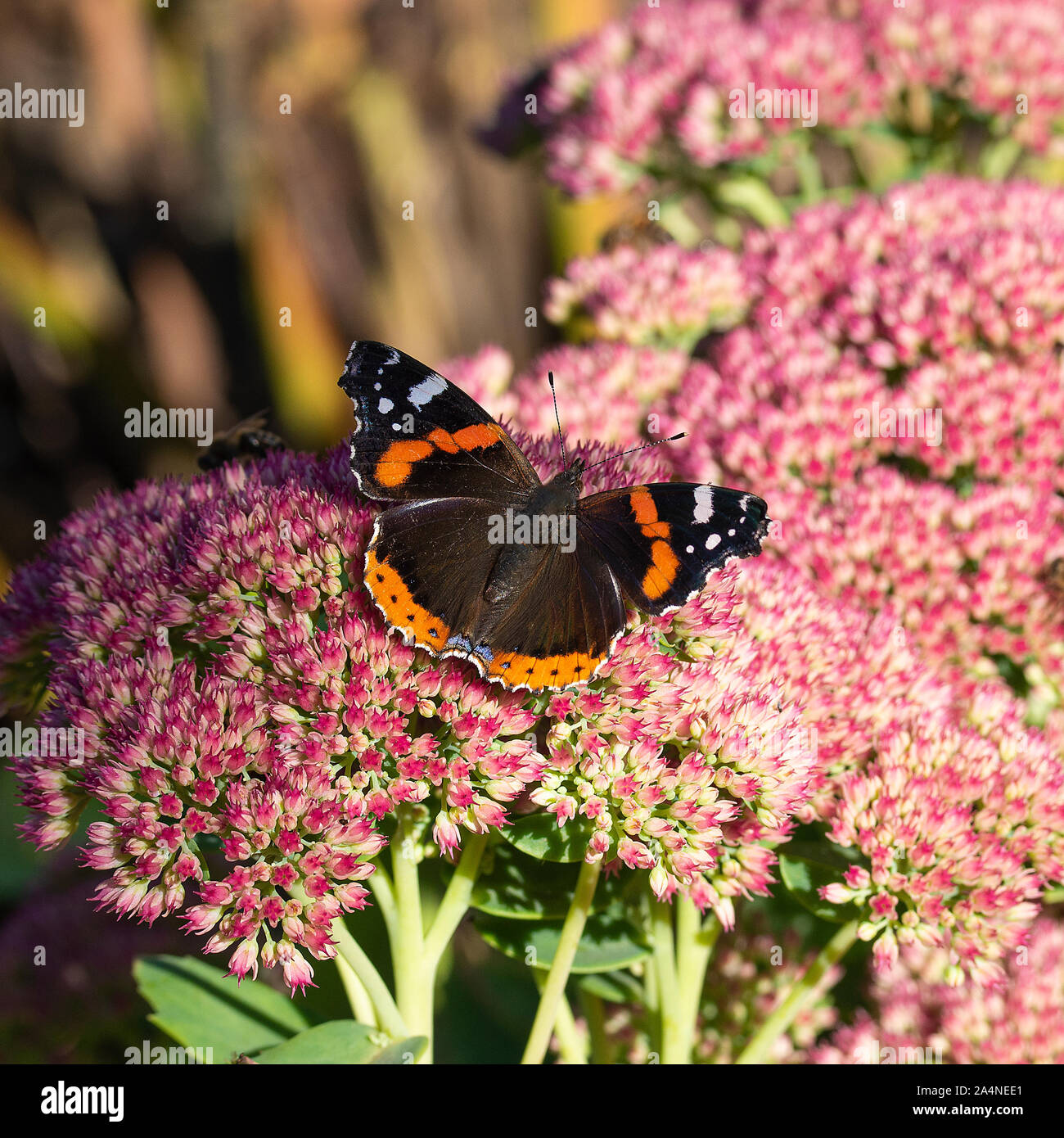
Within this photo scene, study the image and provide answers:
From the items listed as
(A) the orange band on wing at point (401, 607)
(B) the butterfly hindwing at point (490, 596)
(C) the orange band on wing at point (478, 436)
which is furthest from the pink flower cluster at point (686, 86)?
(A) the orange band on wing at point (401, 607)

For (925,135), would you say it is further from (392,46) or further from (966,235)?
(392,46)

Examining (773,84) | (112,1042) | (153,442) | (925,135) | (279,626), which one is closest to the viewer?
(279,626)

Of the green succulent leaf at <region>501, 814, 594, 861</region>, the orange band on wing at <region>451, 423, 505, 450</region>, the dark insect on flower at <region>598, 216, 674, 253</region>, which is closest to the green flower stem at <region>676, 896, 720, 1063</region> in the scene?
the green succulent leaf at <region>501, 814, 594, 861</region>

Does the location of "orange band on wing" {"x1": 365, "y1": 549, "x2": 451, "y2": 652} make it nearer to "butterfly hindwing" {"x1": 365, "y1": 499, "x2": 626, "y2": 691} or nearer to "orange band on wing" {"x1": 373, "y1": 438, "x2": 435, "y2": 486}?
"butterfly hindwing" {"x1": 365, "y1": 499, "x2": 626, "y2": 691}

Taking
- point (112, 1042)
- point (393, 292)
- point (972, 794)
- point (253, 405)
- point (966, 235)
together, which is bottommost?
point (112, 1042)

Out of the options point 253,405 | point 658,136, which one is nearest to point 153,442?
point 253,405

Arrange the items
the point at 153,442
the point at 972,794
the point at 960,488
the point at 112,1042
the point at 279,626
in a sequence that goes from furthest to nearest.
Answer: the point at 153,442, the point at 960,488, the point at 112,1042, the point at 972,794, the point at 279,626
